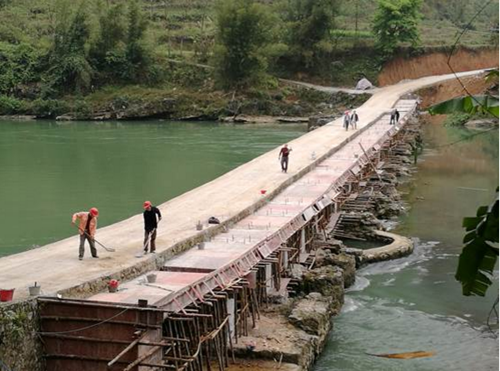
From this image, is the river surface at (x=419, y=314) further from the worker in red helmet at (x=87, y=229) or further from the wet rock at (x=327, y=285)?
the worker in red helmet at (x=87, y=229)

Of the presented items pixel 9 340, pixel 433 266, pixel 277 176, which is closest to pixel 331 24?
pixel 277 176

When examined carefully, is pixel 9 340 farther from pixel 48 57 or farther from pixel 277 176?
pixel 48 57

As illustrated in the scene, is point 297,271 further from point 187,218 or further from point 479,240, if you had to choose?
point 479,240

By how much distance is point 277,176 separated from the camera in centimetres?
3186

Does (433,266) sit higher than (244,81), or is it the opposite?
(244,81)

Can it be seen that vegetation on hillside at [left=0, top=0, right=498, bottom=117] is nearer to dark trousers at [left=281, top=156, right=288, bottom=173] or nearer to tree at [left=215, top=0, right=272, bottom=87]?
tree at [left=215, top=0, right=272, bottom=87]

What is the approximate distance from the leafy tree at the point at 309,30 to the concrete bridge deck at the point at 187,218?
35.7m

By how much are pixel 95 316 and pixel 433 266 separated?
15.6 m

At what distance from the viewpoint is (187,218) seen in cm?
2330

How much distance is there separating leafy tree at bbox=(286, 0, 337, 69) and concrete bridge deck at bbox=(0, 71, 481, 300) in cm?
3566

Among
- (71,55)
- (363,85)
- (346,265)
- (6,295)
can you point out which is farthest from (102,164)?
(363,85)

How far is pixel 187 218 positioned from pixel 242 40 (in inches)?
2078

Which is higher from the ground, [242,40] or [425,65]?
[242,40]

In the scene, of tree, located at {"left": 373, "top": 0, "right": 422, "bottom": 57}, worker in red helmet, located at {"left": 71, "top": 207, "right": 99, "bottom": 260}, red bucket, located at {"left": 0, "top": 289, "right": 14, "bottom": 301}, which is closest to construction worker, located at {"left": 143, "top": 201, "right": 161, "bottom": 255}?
worker in red helmet, located at {"left": 71, "top": 207, "right": 99, "bottom": 260}
